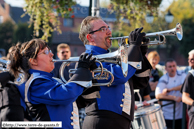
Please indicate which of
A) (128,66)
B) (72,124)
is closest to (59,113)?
(72,124)

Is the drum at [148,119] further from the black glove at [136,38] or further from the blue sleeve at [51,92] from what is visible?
the blue sleeve at [51,92]

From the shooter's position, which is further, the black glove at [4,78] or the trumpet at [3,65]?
the trumpet at [3,65]

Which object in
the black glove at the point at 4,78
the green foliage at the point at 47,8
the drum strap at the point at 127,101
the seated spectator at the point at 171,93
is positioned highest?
the green foliage at the point at 47,8

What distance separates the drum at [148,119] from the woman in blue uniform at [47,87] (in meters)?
1.43

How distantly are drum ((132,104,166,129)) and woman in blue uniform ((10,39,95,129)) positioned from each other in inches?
56.5

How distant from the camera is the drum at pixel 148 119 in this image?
338cm

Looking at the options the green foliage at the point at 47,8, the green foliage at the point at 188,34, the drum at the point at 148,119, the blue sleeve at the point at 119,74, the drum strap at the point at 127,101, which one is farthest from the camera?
the green foliage at the point at 188,34

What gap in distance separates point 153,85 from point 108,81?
3732mm

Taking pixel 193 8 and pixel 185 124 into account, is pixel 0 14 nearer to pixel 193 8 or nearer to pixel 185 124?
pixel 193 8

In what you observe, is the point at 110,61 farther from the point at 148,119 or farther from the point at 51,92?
the point at 148,119

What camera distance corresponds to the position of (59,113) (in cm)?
195

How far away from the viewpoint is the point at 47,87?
75.2 inches

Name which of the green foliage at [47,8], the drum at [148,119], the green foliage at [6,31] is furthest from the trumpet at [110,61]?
the green foliage at [6,31]

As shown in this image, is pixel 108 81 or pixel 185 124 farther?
pixel 185 124
